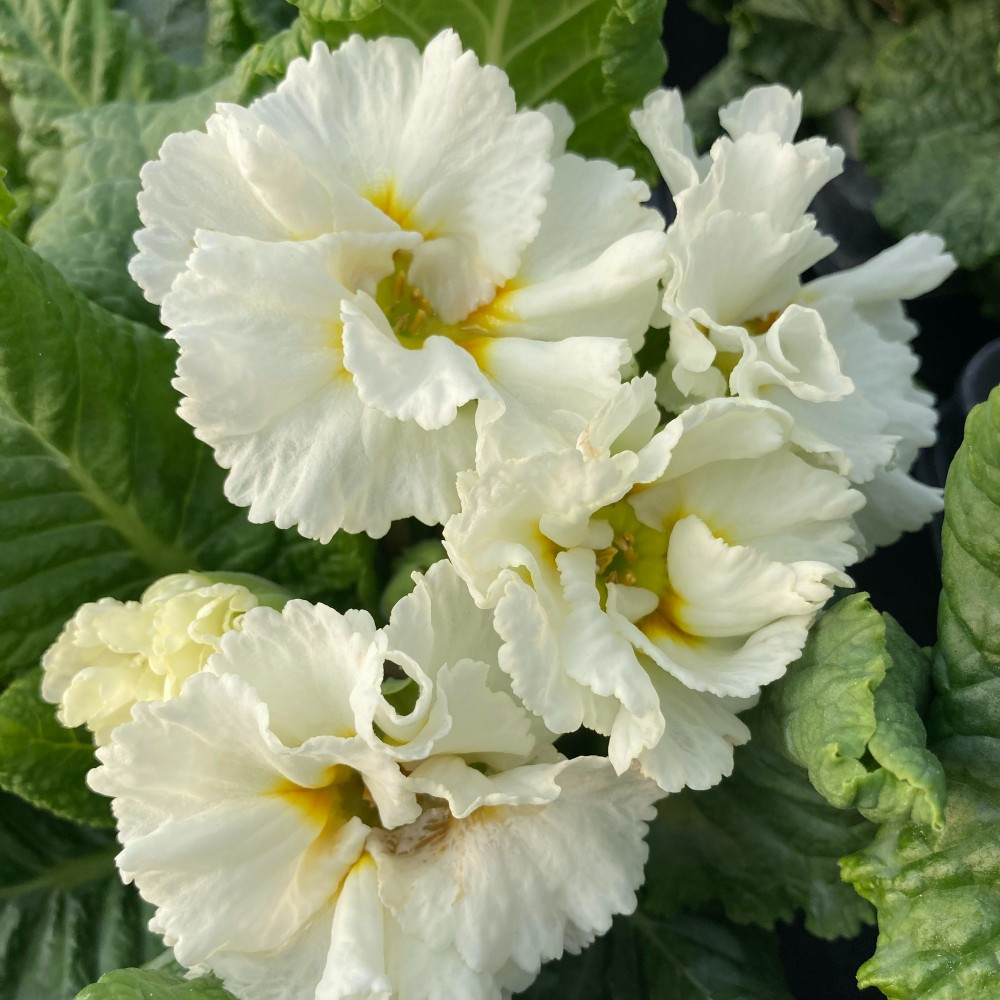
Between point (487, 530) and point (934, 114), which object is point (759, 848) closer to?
point (487, 530)

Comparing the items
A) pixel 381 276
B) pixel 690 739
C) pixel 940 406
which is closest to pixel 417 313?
pixel 381 276

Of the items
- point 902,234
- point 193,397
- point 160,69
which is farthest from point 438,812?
point 902,234

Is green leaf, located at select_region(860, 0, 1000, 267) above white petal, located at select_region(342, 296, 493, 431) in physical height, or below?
below

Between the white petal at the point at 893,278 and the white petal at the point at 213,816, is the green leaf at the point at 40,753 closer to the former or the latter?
the white petal at the point at 213,816

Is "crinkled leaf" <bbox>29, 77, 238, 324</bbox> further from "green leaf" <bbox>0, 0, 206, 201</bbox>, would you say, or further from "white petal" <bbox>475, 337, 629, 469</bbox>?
"white petal" <bbox>475, 337, 629, 469</bbox>

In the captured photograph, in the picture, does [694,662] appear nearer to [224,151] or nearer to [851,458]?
[851,458]

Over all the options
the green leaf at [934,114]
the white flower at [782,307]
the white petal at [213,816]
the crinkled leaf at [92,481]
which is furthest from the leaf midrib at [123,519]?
the green leaf at [934,114]

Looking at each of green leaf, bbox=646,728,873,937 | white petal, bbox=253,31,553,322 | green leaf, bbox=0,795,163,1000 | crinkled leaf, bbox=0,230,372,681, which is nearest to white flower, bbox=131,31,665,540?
white petal, bbox=253,31,553,322
